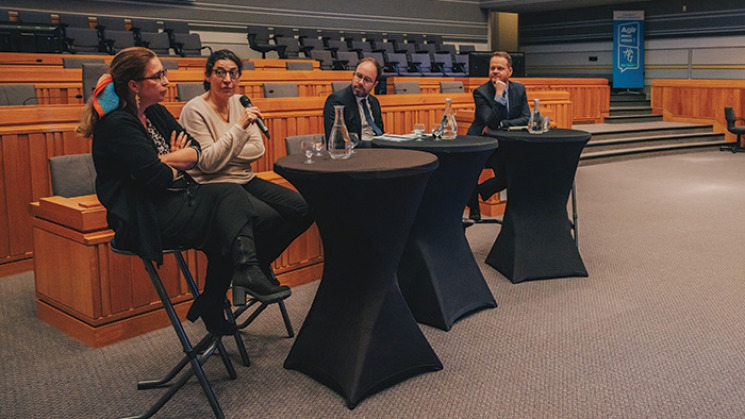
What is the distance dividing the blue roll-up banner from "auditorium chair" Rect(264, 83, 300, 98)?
9.58m

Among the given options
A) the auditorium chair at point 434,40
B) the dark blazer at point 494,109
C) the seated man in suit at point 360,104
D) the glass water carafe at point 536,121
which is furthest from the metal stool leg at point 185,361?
the auditorium chair at point 434,40

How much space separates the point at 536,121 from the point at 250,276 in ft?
6.60

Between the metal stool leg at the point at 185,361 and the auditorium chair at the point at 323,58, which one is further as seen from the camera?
the auditorium chair at the point at 323,58

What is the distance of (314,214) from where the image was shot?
7.65ft

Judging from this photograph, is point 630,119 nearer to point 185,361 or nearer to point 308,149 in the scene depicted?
point 308,149

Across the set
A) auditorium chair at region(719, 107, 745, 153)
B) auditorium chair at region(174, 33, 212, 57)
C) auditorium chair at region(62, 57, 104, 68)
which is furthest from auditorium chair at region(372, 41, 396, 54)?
auditorium chair at region(62, 57, 104, 68)

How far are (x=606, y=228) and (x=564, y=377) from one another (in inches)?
98.2

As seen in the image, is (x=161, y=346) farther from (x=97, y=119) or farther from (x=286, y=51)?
(x=286, y=51)

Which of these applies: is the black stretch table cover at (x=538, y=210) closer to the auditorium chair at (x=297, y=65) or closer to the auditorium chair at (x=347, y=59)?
the auditorium chair at (x=297, y=65)

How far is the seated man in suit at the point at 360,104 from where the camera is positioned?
3730 millimetres

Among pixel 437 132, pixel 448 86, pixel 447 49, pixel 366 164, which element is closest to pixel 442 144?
pixel 437 132

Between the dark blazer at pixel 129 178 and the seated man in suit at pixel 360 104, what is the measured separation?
5.76ft

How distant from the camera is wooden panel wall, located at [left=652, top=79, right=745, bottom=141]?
31.8ft

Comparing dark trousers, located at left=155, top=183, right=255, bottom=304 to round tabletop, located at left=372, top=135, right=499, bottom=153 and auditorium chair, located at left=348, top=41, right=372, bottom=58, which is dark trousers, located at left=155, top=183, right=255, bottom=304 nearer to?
round tabletop, located at left=372, top=135, right=499, bottom=153
